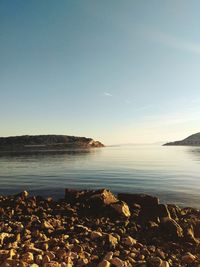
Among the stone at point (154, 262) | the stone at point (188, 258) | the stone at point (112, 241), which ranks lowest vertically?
the stone at point (188, 258)

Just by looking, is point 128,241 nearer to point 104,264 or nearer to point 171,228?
point 104,264

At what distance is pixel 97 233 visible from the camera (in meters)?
13.0

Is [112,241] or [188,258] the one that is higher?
[112,241]

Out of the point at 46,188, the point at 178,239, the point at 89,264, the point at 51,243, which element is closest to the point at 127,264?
the point at 89,264

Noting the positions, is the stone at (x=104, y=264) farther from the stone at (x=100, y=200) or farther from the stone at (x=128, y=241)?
the stone at (x=100, y=200)

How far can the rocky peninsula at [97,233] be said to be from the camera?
10484mm

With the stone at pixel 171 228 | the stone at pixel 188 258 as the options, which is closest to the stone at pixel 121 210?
the stone at pixel 171 228

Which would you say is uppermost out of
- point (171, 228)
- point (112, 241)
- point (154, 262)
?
point (112, 241)

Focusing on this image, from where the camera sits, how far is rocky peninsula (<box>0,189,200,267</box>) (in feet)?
34.4

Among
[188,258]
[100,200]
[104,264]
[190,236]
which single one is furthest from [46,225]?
[190,236]

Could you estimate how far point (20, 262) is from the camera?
952cm

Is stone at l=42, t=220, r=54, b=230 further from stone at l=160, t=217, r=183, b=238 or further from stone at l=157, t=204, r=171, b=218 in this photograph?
stone at l=157, t=204, r=171, b=218

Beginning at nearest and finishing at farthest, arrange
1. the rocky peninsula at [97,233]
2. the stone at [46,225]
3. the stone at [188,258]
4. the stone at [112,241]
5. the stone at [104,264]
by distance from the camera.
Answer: the stone at [104,264] < the rocky peninsula at [97,233] < the stone at [188,258] < the stone at [112,241] < the stone at [46,225]

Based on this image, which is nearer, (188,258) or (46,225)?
(188,258)
